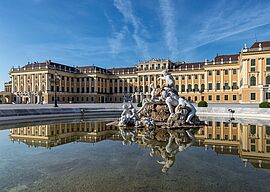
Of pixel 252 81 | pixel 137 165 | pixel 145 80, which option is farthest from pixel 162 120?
pixel 145 80

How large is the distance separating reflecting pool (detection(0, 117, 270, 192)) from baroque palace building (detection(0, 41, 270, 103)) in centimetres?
4338

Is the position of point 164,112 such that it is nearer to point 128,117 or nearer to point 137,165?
point 128,117

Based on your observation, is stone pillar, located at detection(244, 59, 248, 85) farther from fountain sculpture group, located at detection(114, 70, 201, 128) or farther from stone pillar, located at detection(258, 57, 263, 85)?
fountain sculpture group, located at detection(114, 70, 201, 128)

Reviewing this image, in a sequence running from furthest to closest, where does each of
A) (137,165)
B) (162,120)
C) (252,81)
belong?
(252,81) → (162,120) → (137,165)

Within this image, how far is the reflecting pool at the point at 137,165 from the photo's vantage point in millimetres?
4617

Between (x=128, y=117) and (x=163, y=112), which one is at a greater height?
(x=163, y=112)

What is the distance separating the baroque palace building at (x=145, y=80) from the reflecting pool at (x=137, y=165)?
4338 cm

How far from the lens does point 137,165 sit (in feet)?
19.8

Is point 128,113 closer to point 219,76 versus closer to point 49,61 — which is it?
point 219,76

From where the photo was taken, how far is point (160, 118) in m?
14.3

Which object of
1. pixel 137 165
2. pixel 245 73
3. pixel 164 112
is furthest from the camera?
pixel 245 73

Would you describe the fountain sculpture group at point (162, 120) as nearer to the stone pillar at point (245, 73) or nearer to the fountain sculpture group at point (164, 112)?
the fountain sculpture group at point (164, 112)

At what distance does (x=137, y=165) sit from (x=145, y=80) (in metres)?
70.1

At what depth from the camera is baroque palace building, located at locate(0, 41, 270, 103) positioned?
47.1 m
